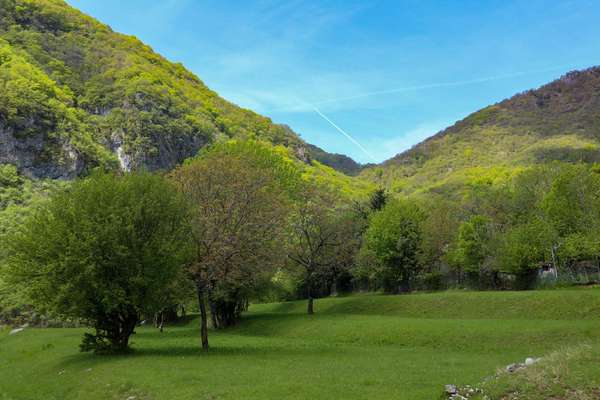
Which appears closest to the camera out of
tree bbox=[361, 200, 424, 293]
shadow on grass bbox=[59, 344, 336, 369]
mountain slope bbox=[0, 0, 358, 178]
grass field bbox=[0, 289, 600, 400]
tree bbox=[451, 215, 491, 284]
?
grass field bbox=[0, 289, 600, 400]

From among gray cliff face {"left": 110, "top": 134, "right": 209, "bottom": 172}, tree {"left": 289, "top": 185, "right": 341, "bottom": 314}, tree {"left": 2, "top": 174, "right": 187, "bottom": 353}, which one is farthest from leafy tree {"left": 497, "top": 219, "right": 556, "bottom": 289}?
gray cliff face {"left": 110, "top": 134, "right": 209, "bottom": 172}

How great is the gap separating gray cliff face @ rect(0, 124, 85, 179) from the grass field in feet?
243

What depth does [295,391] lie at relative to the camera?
19094mm

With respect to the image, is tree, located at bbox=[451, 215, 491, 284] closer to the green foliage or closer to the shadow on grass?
the green foliage

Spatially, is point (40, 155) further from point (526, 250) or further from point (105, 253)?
point (526, 250)

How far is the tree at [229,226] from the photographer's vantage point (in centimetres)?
3522

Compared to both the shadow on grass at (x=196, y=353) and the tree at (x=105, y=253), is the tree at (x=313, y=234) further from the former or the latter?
the tree at (x=105, y=253)

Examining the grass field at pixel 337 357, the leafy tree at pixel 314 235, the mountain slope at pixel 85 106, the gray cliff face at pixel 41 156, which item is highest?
the mountain slope at pixel 85 106

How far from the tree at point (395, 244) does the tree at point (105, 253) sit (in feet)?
144

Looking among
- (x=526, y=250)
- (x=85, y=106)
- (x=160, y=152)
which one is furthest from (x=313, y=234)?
(x=85, y=106)

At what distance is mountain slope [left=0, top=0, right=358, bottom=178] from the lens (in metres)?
117

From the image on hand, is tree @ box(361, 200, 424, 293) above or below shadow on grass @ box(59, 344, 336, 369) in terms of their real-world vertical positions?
above

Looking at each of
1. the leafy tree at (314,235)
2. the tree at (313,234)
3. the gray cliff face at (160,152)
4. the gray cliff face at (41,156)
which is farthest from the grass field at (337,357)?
the gray cliff face at (160,152)

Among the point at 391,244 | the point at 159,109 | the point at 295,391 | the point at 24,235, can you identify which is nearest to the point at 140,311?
the point at 24,235
